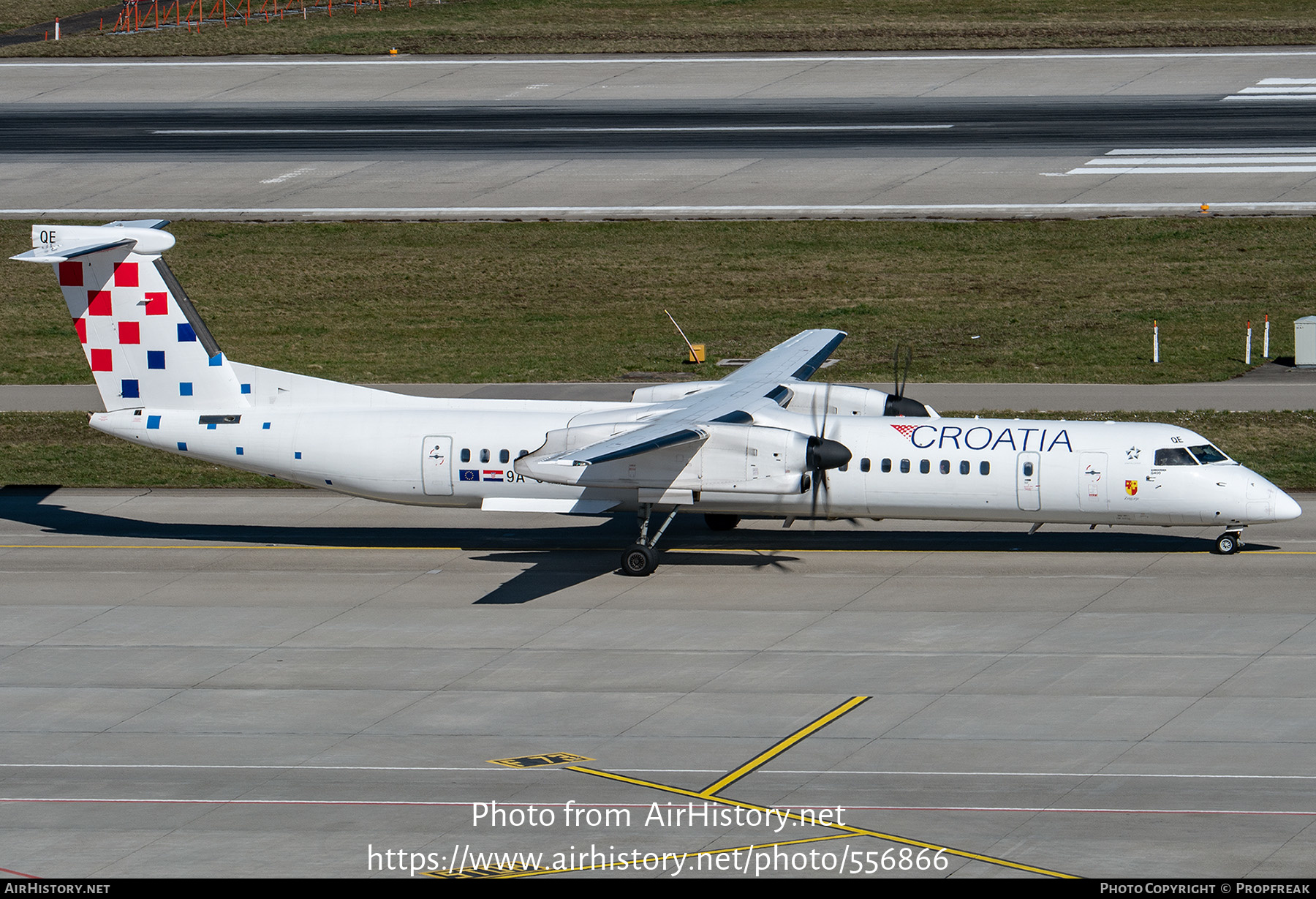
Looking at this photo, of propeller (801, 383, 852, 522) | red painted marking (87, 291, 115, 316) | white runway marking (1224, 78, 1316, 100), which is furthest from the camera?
white runway marking (1224, 78, 1316, 100)

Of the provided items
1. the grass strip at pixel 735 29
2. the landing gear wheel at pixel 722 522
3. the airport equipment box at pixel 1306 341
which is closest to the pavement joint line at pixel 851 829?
the landing gear wheel at pixel 722 522

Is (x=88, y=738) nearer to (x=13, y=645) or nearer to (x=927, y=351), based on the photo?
(x=13, y=645)

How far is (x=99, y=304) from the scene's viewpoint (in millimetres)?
28453

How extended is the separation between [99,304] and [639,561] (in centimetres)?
1070

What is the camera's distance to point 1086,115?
57.7m

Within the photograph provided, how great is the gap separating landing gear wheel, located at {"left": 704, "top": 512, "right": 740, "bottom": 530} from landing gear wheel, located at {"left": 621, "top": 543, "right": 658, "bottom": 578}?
3.10 m

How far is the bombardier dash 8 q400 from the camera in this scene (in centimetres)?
2673

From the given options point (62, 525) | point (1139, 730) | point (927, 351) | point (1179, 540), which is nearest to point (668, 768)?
point (1139, 730)

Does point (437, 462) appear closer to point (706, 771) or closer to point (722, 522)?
point (722, 522)

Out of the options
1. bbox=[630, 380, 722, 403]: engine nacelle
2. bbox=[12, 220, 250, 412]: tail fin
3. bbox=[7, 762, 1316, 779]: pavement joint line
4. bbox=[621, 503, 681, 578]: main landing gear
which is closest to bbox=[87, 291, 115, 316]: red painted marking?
bbox=[12, 220, 250, 412]: tail fin

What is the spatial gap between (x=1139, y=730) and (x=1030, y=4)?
5825 centimetres

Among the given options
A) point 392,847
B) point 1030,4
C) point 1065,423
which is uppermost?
point 1030,4

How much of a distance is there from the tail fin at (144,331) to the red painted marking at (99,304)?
13 mm

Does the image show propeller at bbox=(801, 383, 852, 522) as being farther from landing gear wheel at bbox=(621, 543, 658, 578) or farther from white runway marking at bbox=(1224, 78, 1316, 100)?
white runway marking at bbox=(1224, 78, 1316, 100)
